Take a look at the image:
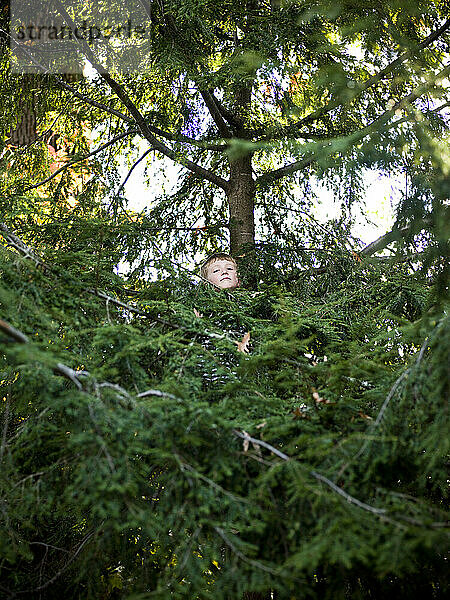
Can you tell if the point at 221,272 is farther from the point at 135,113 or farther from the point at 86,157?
the point at 86,157

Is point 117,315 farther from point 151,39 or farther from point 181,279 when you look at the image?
point 151,39

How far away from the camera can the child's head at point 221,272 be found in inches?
162

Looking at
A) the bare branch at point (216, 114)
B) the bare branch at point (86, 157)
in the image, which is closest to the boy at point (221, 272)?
the bare branch at point (216, 114)

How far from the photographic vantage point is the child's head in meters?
4.11

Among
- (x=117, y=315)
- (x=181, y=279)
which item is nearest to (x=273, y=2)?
(x=181, y=279)

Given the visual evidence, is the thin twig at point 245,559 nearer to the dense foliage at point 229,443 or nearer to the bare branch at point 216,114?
the dense foliage at point 229,443

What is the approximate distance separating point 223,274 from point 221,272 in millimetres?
24

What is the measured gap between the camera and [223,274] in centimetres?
413

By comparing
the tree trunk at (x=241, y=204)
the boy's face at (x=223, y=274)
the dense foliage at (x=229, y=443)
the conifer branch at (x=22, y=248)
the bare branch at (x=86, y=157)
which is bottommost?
the dense foliage at (x=229, y=443)

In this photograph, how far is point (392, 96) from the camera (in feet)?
16.8

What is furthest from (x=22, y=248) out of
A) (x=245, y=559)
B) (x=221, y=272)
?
(x=221, y=272)

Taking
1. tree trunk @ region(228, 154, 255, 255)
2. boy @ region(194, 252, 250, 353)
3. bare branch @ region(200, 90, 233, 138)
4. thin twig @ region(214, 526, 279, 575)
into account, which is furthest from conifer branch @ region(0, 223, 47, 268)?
bare branch @ region(200, 90, 233, 138)

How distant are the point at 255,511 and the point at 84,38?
185 inches

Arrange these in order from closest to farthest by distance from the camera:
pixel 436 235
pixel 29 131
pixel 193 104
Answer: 1. pixel 436 235
2. pixel 193 104
3. pixel 29 131
